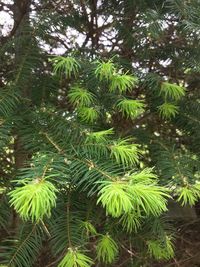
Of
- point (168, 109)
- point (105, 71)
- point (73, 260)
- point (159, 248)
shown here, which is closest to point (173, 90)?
point (168, 109)

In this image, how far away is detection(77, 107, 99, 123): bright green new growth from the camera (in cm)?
122

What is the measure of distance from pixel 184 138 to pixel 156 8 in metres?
0.62

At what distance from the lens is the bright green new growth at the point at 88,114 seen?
1219mm

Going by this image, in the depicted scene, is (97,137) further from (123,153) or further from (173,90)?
(173,90)

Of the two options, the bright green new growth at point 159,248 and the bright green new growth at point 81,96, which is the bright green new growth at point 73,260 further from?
the bright green new growth at point 81,96

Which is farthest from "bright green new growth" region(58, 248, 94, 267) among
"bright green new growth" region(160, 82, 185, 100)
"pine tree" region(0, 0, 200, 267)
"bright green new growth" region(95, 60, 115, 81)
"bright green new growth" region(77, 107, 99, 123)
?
"bright green new growth" region(160, 82, 185, 100)

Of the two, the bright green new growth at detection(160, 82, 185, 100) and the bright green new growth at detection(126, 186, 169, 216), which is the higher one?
the bright green new growth at detection(160, 82, 185, 100)

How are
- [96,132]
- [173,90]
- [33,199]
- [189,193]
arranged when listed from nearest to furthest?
[33,199]
[189,193]
[96,132]
[173,90]

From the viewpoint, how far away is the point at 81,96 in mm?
1223

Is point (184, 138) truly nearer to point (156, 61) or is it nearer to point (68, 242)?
→ point (156, 61)

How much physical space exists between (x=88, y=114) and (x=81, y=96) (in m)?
0.06

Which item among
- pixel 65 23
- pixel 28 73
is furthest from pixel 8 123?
pixel 65 23

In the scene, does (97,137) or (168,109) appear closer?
(97,137)

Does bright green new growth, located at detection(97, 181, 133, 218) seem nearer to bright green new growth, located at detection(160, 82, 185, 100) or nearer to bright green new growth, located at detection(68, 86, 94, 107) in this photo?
bright green new growth, located at detection(68, 86, 94, 107)
